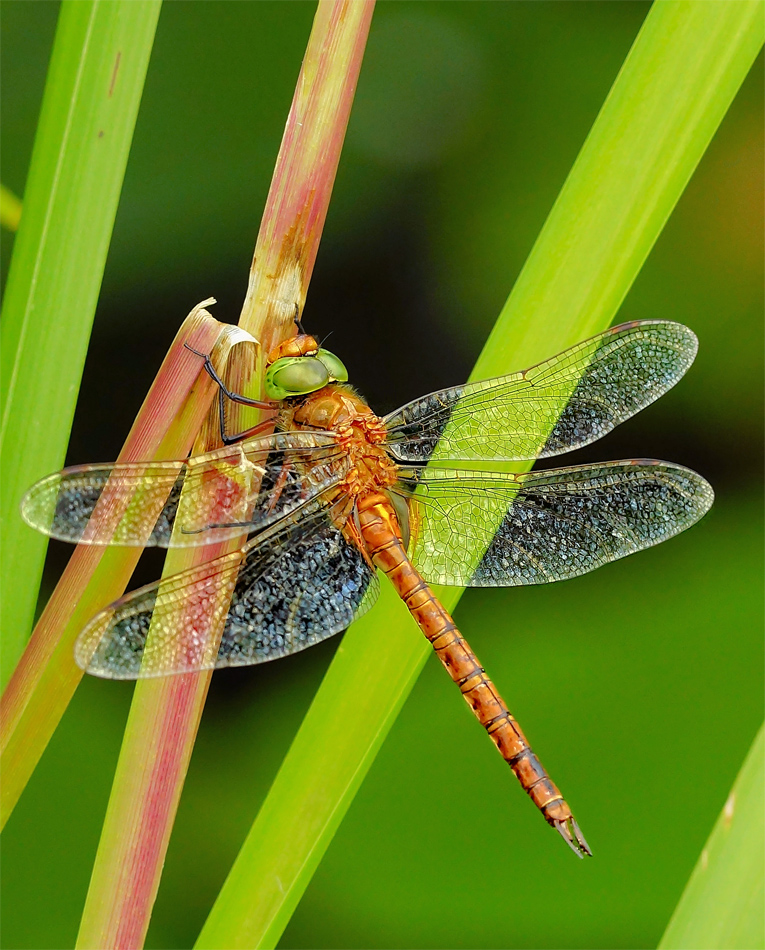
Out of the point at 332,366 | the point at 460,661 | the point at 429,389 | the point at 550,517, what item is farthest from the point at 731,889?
the point at 429,389

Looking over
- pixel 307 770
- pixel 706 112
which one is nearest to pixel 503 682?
pixel 307 770

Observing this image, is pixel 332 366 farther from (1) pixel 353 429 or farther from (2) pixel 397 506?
(2) pixel 397 506

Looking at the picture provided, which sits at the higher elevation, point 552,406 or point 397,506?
point 552,406

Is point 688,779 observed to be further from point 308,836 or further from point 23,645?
point 23,645

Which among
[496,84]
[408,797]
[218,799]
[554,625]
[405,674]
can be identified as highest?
[496,84]

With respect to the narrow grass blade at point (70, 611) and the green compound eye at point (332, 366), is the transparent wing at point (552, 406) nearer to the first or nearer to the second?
the green compound eye at point (332, 366)

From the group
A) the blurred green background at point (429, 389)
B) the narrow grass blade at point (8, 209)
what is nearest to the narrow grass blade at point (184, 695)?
the narrow grass blade at point (8, 209)
